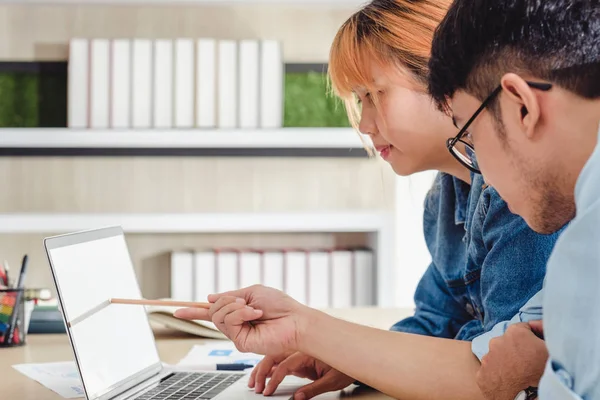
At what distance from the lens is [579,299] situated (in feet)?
2.06

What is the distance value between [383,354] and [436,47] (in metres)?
0.43

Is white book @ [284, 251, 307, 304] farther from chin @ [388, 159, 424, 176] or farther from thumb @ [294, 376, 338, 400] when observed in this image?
thumb @ [294, 376, 338, 400]

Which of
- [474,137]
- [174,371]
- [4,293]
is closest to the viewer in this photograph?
[474,137]

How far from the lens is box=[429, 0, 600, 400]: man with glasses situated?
628 mm

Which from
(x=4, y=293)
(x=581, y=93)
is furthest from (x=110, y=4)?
(x=581, y=93)

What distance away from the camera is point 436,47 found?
0.86 m

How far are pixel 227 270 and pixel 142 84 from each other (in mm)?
734

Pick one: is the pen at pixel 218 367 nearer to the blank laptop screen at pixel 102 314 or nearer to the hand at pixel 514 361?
the blank laptop screen at pixel 102 314

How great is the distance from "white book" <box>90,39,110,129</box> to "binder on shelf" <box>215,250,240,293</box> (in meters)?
0.64

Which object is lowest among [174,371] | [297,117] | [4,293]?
[174,371]

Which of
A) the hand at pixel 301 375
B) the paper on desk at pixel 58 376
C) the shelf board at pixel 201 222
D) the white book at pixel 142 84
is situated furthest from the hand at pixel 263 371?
the white book at pixel 142 84

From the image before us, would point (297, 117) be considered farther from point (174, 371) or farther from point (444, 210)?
point (174, 371)

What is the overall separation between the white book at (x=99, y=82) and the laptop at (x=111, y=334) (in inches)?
67.5

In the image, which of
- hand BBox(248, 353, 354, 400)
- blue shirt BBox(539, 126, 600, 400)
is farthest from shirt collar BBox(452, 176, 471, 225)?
blue shirt BBox(539, 126, 600, 400)
